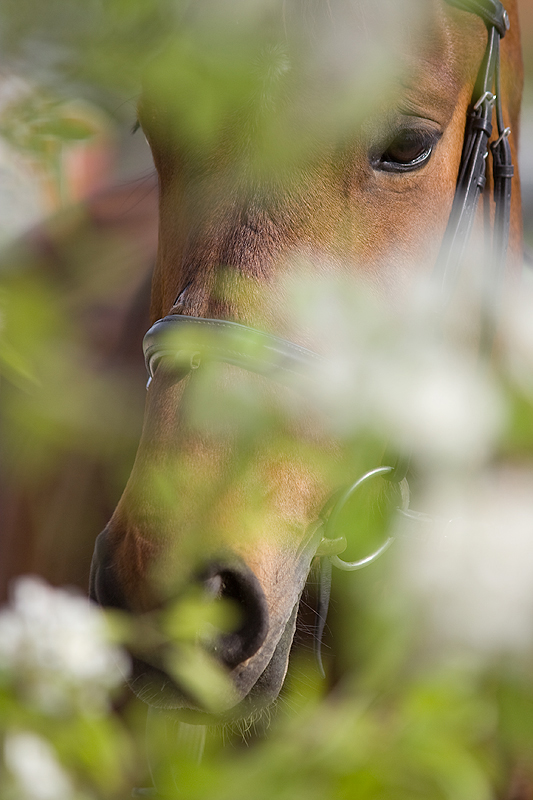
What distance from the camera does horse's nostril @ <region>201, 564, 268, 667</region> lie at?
77 cm

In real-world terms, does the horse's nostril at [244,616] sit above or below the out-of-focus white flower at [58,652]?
below

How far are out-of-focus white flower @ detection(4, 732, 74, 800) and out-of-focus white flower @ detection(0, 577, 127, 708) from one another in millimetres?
26

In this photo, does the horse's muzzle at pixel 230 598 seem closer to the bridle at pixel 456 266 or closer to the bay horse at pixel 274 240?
the bay horse at pixel 274 240

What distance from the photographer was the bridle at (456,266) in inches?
32.3

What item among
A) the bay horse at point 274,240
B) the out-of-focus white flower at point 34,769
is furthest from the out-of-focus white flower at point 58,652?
the bay horse at point 274,240

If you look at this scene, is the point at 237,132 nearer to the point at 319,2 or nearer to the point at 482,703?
the point at 319,2

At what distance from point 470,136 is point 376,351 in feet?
2.69

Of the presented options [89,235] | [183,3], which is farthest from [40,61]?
[89,235]

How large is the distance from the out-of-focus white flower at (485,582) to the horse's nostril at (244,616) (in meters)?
0.35

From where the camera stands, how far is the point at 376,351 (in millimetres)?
434

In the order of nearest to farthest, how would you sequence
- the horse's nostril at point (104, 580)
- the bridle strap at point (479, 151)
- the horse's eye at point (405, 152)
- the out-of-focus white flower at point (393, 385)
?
the out-of-focus white flower at point (393, 385)
the horse's nostril at point (104, 580)
the horse's eye at point (405, 152)
the bridle strap at point (479, 151)

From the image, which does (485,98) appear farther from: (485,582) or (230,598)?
(485,582)

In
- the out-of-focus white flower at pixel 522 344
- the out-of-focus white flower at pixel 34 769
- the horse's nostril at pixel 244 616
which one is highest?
the out-of-focus white flower at pixel 522 344

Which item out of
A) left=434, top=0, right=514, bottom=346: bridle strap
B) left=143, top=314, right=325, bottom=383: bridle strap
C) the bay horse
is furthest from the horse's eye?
left=143, top=314, right=325, bottom=383: bridle strap
